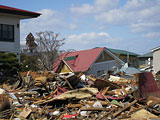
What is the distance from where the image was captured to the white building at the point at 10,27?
20688 millimetres

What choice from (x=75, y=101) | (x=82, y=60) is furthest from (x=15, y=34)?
(x=82, y=60)

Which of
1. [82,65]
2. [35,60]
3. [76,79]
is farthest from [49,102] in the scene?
[35,60]

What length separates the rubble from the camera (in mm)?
8972

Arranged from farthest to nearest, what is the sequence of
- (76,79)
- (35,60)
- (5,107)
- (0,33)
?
(35,60) → (0,33) → (76,79) → (5,107)

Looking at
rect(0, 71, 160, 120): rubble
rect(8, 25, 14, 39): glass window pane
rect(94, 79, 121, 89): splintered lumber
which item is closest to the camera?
rect(0, 71, 160, 120): rubble

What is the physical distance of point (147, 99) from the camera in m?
11.0

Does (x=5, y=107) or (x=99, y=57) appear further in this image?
(x=99, y=57)

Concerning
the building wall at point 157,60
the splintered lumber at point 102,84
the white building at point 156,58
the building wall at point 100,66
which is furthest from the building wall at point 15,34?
the building wall at point 157,60

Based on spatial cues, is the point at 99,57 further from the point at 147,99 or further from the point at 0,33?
the point at 147,99

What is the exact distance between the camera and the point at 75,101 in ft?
34.7

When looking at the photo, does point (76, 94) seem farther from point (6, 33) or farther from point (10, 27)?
point (10, 27)

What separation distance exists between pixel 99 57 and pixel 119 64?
17.3 feet

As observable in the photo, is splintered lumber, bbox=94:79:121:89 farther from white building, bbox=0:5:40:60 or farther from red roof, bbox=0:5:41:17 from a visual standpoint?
red roof, bbox=0:5:41:17

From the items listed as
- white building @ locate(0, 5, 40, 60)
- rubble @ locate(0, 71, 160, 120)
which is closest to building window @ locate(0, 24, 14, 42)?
white building @ locate(0, 5, 40, 60)
